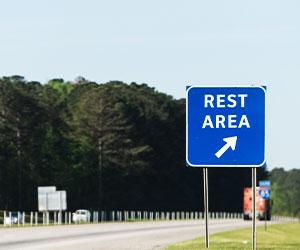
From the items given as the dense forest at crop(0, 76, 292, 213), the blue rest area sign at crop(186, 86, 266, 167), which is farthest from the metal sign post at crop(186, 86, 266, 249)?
the dense forest at crop(0, 76, 292, 213)

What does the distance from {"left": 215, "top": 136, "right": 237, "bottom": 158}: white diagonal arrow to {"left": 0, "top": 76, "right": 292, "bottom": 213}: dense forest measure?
91.6m

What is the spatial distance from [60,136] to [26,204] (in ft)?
53.8

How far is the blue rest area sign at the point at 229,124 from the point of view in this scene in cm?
1888

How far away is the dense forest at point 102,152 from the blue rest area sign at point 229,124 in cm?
9147

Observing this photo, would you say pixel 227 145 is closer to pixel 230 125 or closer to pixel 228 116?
pixel 230 125

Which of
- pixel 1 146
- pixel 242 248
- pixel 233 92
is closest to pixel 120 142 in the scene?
pixel 1 146

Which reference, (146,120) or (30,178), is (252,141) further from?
(146,120)

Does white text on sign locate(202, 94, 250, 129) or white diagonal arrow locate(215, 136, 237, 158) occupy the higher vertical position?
white text on sign locate(202, 94, 250, 129)

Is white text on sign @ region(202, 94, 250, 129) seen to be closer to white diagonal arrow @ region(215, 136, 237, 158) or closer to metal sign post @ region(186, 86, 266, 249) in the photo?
metal sign post @ region(186, 86, 266, 249)

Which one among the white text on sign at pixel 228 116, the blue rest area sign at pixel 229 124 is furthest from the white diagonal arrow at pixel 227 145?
the white text on sign at pixel 228 116

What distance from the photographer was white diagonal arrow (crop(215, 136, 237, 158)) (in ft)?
62.2

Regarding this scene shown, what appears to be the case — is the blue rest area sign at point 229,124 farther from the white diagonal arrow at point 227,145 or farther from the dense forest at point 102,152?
the dense forest at point 102,152

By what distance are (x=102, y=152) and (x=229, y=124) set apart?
105257 millimetres

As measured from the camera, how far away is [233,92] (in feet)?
62.3
